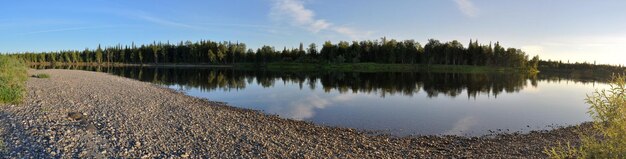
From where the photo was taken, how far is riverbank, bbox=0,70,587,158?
44.9 feet

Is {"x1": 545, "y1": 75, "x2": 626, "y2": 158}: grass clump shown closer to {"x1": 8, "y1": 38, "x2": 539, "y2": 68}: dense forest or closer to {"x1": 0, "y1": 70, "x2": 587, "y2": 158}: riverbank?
{"x1": 0, "y1": 70, "x2": 587, "y2": 158}: riverbank

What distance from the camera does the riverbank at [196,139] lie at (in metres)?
13.7

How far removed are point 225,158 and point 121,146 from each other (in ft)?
13.4

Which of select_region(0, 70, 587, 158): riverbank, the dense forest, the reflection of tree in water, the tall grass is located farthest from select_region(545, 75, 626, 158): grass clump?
the dense forest

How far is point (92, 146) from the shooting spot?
44.8ft

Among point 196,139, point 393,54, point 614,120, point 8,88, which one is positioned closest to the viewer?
point 614,120

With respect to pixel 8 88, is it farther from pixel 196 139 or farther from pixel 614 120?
pixel 614 120

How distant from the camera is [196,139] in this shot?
16.1 meters

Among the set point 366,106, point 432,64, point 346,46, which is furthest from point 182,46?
point 366,106

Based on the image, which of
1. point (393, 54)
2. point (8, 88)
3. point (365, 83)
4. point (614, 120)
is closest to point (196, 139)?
point (614, 120)

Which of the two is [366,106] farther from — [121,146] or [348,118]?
[121,146]

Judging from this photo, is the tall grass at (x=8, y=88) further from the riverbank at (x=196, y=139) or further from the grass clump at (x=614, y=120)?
the grass clump at (x=614, y=120)

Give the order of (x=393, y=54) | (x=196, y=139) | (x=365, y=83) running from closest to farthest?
1. (x=196, y=139)
2. (x=365, y=83)
3. (x=393, y=54)

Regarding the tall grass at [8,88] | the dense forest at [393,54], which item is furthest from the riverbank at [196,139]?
the dense forest at [393,54]
